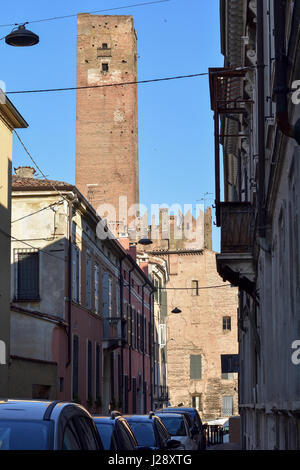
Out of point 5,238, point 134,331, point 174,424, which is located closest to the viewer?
point 174,424

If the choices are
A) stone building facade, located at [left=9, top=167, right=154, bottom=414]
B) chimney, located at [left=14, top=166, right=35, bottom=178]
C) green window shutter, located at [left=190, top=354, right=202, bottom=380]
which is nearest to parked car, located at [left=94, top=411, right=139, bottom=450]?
stone building facade, located at [left=9, top=167, right=154, bottom=414]

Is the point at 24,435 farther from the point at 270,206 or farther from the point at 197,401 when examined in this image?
the point at 197,401

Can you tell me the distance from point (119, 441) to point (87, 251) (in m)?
22.1

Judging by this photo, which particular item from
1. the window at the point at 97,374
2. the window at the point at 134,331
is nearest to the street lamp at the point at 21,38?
the window at the point at 97,374

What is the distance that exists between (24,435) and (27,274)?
2143 cm

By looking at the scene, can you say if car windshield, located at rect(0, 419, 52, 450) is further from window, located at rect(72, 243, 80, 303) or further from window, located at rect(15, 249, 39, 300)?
window, located at rect(72, 243, 80, 303)

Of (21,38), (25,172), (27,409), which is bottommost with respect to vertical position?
(27,409)

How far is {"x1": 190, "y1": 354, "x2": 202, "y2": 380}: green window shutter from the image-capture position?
69.8 metres

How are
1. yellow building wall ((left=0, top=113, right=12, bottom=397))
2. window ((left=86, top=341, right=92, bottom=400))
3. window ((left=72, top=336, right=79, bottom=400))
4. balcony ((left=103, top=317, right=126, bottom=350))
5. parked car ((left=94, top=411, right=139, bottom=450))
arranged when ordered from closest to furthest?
parked car ((left=94, top=411, right=139, bottom=450)) → yellow building wall ((left=0, top=113, right=12, bottom=397)) → window ((left=72, top=336, right=79, bottom=400)) → window ((left=86, top=341, right=92, bottom=400)) → balcony ((left=103, top=317, right=126, bottom=350))

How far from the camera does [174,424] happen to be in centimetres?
2123

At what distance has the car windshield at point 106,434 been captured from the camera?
10.1 meters

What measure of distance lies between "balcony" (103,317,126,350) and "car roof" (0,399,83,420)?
1100 inches

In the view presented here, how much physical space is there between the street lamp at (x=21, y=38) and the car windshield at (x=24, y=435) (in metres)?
11.2

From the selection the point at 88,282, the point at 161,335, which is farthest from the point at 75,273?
the point at 161,335
